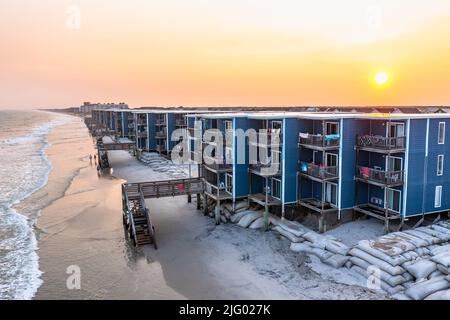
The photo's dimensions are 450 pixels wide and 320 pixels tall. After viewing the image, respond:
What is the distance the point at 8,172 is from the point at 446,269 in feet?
212

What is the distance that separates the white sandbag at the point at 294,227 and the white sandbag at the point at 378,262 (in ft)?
16.4

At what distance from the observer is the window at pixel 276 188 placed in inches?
1302

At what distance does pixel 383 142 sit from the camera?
28.5 meters

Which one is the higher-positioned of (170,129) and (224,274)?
(170,129)

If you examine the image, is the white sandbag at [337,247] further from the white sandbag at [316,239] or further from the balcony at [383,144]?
the balcony at [383,144]

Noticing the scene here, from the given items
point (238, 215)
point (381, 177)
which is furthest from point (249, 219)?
point (381, 177)

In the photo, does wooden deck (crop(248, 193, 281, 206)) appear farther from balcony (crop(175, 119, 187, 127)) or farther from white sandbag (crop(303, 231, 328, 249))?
balcony (crop(175, 119, 187, 127))

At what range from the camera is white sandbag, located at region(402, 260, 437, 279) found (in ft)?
69.6

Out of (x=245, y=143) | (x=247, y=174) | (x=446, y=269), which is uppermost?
(x=245, y=143)

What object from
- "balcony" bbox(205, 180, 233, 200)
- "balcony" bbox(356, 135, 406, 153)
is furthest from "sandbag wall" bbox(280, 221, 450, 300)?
"balcony" bbox(205, 180, 233, 200)

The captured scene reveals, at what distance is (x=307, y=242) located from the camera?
2736 cm

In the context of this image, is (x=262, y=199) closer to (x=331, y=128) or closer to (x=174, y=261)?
(x=331, y=128)
